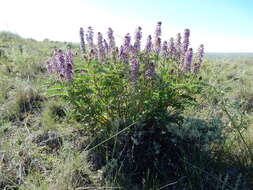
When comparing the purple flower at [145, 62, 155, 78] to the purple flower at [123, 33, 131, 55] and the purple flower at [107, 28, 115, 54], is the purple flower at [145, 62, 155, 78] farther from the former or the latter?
the purple flower at [107, 28, 115, 54]

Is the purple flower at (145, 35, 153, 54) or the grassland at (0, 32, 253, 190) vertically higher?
the purple flower at (145, 35, 153, 54)

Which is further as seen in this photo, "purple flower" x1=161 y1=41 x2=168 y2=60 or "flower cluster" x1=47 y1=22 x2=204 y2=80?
"purple flower" x1=161 y1=41 x2=168 y2=60

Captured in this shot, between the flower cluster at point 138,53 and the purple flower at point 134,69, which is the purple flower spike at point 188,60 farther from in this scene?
the purple flower at point 134,69

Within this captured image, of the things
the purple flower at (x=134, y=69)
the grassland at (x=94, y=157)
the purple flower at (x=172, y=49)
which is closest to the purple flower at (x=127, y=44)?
the purple flower at (x=134, y=69)

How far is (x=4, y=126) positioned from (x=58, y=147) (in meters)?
0.75

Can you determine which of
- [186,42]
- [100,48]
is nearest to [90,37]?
[100,48]

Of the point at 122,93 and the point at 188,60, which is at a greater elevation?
the point at 188,60

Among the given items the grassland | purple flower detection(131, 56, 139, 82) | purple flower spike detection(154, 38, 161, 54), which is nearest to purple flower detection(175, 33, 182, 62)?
purple flower spike detection(154, 38, 161, 54)

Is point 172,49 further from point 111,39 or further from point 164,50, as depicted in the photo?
point 111,39

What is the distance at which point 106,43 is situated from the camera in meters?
2.90

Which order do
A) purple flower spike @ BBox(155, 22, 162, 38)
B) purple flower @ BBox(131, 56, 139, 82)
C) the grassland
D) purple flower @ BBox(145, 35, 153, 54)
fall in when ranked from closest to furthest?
the grassland → purple flower @ BBox(131, 56, 139, 82) → purple flower @ BBox(145, 35, 153, 54) → purple flower spike @ BBox(155, 22, 162, 38)

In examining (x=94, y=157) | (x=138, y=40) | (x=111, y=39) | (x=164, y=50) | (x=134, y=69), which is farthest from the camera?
(x=111, y=39)

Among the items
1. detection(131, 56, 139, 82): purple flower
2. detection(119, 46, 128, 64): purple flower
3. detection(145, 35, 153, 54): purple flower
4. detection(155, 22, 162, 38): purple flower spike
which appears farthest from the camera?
detection(155, 22, 162, 38): purple flower spike

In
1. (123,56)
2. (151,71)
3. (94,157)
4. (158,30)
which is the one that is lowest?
(94,157)
